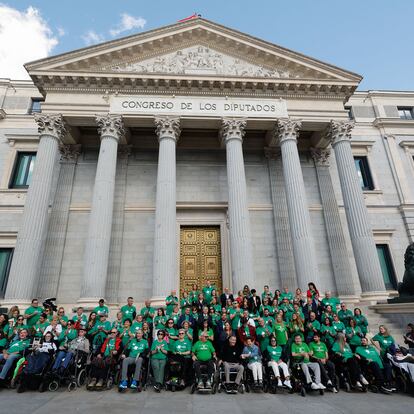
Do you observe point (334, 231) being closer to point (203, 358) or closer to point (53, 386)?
point (203, 358)

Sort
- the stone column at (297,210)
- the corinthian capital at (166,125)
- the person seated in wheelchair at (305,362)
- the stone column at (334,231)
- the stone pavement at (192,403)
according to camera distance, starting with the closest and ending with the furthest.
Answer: the stone pavement at (192,403), the person seated in wheelchair at (305,362), the stone column at (297,210), the corinthian capital at (166,125), the stone column at (334,231)

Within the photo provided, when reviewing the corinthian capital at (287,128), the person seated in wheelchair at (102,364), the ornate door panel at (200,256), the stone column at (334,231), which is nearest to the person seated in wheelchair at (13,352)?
the person seated in wheelchair at (102,364)

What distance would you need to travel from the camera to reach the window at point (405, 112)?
76.5ft

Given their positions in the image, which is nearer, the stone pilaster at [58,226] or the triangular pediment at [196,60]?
the stone pilaster at [58,226]

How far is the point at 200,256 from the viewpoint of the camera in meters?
17.3

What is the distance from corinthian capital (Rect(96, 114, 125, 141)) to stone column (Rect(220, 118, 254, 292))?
5659mm

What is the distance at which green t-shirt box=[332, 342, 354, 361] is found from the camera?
718cm

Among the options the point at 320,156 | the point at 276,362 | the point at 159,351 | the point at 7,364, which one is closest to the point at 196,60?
the point at 320,156

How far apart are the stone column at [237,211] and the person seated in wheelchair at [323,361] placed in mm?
5973

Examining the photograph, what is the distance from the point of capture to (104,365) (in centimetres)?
691

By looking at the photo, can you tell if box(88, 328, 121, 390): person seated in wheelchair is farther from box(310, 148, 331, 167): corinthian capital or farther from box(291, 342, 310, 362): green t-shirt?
box(310, 148, 331, 167): corinthian capital

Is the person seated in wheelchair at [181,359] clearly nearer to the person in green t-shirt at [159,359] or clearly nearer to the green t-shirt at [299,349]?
the person in green t-shirt at [159,359]

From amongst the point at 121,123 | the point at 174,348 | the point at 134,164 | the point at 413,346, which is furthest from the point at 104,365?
the point at 134,164

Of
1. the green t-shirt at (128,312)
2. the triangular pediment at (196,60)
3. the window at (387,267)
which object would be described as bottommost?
the green t-shirt at (128,312)
